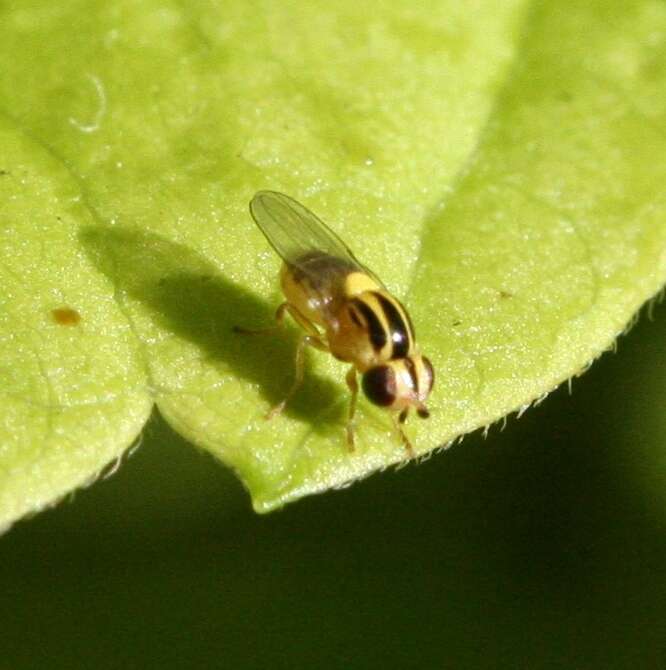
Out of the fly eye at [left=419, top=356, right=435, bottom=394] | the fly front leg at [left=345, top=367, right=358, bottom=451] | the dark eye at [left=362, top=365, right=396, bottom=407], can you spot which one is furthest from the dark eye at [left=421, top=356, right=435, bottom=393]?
the fly front leg at [left=345, top=367, right=358, bottom=451]

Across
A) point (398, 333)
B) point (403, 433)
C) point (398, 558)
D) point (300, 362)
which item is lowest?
point (398, 558)

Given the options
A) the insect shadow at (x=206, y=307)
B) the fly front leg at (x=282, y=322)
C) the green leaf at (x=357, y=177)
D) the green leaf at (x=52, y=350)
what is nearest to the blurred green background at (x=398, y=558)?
the green leaf at (x=357, y=177)

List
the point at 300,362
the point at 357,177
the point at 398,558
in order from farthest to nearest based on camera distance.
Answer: the point at 398,558 < the point at 357,177 < the point at 300,362

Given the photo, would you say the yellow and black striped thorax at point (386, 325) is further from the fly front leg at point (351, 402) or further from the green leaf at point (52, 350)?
the green leaf at point (52, 350)

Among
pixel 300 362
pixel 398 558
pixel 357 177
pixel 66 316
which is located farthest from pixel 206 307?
pixel 398 558

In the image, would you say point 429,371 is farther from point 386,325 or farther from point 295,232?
point 295,232

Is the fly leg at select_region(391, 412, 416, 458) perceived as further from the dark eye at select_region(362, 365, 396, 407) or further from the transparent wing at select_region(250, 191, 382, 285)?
the transparent wing at select_region(250, 191, 382, 285)
